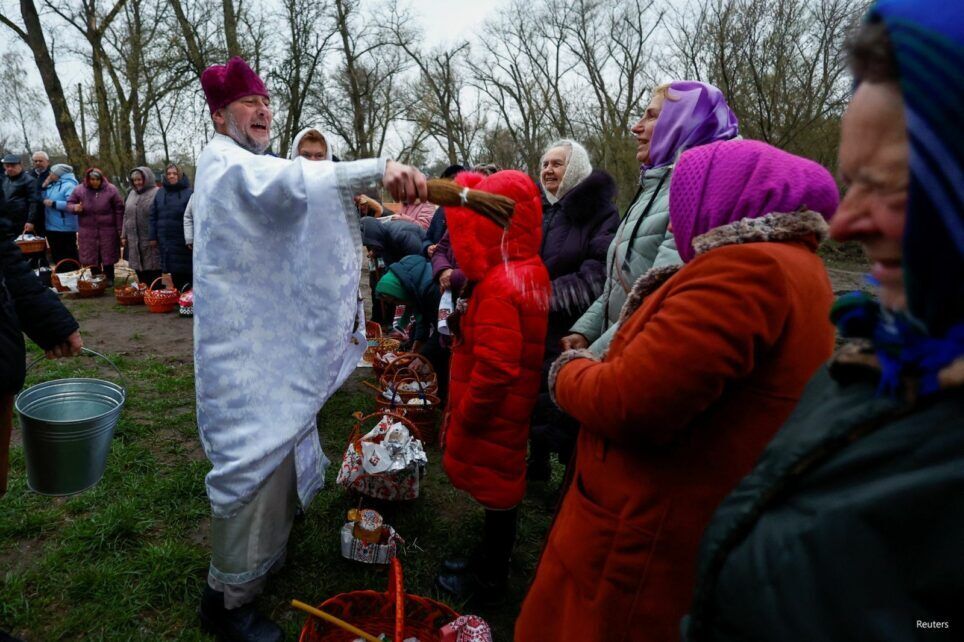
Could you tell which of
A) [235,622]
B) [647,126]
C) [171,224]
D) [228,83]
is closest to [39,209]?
[171,224]

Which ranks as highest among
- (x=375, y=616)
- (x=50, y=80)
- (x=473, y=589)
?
(x=50, y=80)

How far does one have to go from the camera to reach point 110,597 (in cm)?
240

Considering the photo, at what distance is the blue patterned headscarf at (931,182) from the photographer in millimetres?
516

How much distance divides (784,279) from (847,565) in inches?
21.0

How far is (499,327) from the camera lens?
2.13 metres

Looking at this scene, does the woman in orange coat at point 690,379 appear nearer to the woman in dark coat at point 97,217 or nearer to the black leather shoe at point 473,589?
the black leather shoe at point 473,589

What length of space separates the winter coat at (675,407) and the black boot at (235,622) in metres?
1.38

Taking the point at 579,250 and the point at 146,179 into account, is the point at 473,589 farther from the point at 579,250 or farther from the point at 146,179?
the point at 146,179

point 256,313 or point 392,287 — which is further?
point 392,287

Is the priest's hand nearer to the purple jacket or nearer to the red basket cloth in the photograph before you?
the red basket cloth

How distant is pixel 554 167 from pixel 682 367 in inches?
105

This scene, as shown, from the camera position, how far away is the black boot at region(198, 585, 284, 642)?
2.12 metres

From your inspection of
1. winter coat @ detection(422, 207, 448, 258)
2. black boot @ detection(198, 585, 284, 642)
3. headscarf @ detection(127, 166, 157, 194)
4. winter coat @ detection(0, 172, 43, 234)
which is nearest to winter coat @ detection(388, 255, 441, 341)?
winter coat @ detection(422, 207, 448, 258)

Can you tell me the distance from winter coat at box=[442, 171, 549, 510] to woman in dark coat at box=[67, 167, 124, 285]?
8388mm
